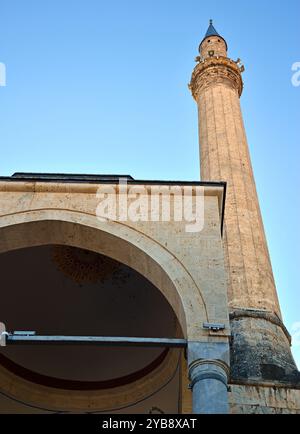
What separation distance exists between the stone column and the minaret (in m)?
1.99

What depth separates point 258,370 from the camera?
689cm

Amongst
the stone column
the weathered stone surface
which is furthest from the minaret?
the stone column

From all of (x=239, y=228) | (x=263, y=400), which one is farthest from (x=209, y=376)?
(x=239, y=228)

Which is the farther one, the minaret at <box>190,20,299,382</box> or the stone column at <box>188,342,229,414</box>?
the minaret at <box>190,20,299,382</box>

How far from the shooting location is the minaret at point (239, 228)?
7168mm

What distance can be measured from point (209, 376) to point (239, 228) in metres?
4.38

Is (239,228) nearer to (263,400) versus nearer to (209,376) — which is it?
(263,400)

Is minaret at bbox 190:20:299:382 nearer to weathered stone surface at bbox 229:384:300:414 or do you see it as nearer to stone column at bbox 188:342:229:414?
weathered stone surface at bbox 229:384:300:414

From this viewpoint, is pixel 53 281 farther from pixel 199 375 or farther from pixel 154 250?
pixel 199 375

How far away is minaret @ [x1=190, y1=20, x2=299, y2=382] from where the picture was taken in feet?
23.5

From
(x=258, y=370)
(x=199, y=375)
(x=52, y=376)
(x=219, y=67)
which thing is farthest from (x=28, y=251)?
(x=219, y=67)

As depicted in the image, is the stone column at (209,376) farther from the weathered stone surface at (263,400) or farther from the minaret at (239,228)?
the minaret at (239,228)

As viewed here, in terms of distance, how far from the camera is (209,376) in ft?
15.7
